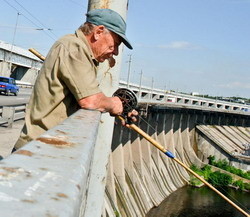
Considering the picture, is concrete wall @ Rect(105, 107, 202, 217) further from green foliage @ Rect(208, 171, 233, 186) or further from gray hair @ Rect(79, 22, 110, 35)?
gray hair @ Rect(79, 22, 110, 35)

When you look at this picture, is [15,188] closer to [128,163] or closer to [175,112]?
[128,163]

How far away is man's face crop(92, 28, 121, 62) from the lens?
7.68ft

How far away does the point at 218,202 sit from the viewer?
2811 cm

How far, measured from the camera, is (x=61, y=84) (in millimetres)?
2078

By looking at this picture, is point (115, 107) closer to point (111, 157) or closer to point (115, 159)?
point (111, 157)

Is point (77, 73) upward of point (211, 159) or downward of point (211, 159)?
upward

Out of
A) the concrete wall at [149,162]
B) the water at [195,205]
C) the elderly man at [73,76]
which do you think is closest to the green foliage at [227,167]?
the concrete wall at [149,162]

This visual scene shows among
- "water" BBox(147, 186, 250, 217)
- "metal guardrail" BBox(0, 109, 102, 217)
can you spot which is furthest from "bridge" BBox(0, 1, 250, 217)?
"water" BBox(147, 186, 250, 217)

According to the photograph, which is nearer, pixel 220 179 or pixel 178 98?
pixel 220 179

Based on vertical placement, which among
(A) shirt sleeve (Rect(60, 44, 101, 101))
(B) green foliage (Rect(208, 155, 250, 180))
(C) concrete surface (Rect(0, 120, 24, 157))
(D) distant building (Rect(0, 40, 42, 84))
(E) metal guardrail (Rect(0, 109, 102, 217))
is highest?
(D) distant building (Rect(0, 40, 42, 84))

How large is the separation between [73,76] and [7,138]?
7.07 metres

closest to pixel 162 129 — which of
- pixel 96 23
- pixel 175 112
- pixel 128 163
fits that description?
pixel 175 112

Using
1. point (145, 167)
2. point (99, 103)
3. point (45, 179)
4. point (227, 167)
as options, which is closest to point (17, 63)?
point (145, 167)

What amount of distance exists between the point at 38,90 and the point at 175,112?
31.6 metres
